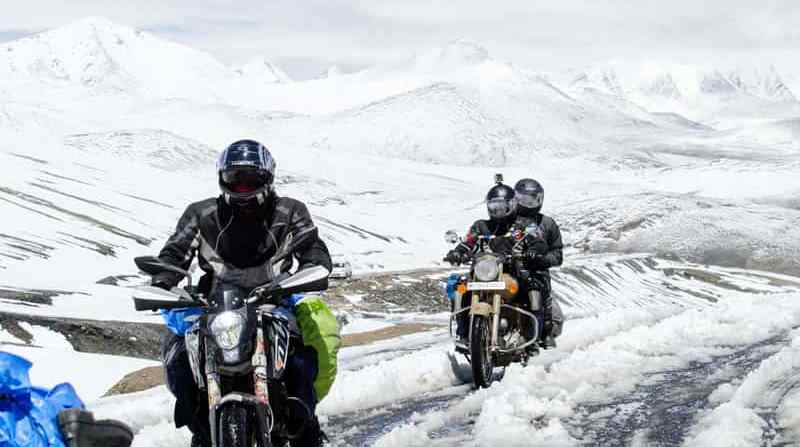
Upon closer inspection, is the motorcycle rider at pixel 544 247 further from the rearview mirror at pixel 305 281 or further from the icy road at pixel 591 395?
the rearview mirror at pixel 305 281

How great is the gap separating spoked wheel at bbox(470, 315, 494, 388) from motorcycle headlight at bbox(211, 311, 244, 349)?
5.05 metres

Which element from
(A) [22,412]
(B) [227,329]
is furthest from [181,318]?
(A) [22,412]

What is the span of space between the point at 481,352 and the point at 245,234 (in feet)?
14.7

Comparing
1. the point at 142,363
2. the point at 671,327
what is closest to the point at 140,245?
the point at 142,363

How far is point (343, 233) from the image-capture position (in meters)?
96.5

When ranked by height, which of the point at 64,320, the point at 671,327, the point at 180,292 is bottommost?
the point at 64,320

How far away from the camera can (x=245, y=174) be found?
19.9 feet

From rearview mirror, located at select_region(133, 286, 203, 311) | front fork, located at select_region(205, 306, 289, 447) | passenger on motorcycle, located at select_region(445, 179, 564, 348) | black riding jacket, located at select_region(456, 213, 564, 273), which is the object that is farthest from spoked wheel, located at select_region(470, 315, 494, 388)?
rearview mirror, located at select_region(133, 286, 203, 311)

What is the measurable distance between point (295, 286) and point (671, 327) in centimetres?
934

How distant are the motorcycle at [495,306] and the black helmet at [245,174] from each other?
4449 millimetres

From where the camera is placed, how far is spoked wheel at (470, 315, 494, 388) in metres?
9.97

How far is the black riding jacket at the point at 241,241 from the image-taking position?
600 centimetres

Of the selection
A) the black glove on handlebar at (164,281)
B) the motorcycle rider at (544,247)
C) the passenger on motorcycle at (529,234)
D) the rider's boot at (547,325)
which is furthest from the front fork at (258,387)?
the rider's boot at (547,325)

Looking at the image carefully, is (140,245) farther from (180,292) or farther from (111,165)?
(111,165)
